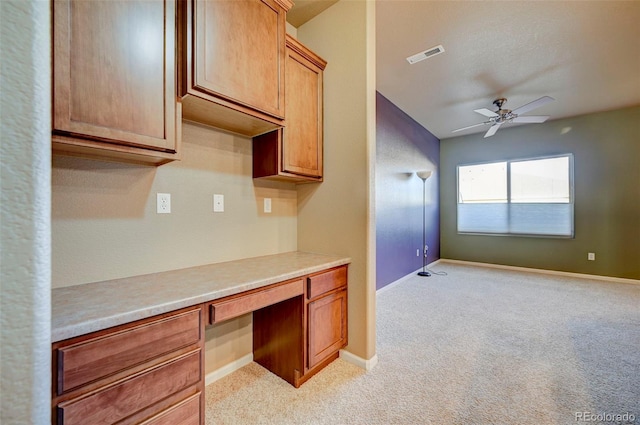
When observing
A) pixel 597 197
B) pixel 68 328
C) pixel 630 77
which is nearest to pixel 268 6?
pixel 68 328

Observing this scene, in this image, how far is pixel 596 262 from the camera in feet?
14.4

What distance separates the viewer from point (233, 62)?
148cm

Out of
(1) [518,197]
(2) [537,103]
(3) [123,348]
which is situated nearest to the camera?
(3) [123,348]

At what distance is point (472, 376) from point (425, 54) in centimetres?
299

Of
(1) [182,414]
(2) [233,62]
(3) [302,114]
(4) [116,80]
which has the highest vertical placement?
(2) [233,62]

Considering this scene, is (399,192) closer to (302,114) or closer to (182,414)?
(302,114)

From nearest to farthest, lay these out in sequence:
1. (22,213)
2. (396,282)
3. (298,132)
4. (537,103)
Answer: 1. (22,213)
2. (298,132)
3. (537,103)
4. (396,282)

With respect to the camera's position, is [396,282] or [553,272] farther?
[553,272]

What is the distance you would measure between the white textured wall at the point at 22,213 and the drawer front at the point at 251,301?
0.87m

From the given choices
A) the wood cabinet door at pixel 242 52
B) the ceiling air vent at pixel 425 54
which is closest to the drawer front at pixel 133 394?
the wood cabinet door at pixel 242 52

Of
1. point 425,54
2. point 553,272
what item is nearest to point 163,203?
point 425,54

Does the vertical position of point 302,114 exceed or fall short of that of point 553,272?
it exceeds it

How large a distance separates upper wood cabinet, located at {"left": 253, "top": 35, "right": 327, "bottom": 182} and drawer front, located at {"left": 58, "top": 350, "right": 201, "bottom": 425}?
1237mm

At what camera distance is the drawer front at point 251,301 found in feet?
4.11
